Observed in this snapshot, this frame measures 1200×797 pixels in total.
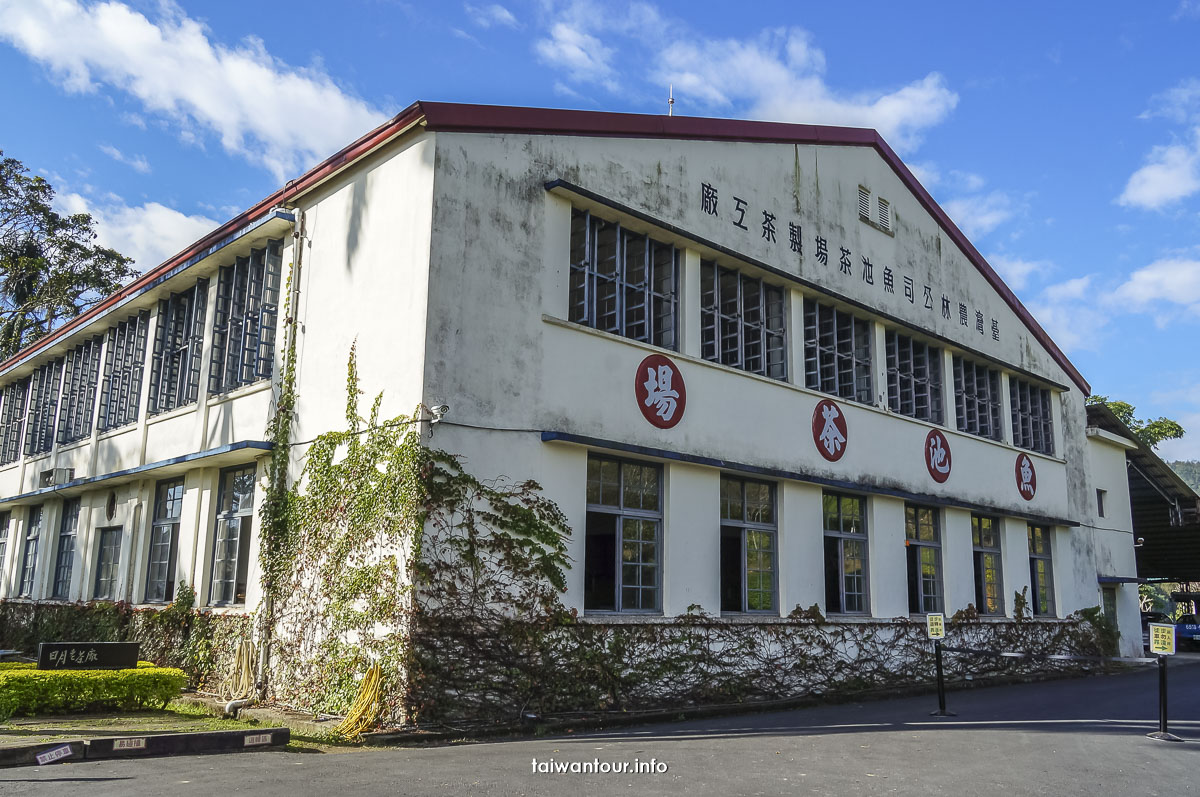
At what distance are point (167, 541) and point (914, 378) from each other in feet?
43.2

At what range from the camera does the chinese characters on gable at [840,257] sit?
14.4 m

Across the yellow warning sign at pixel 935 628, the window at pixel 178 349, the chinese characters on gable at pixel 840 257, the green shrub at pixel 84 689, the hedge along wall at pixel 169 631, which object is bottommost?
the green shrub at pixel 84 689

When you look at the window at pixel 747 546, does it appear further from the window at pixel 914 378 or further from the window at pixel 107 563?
the window at pixel 107 563

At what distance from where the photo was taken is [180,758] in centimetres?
811

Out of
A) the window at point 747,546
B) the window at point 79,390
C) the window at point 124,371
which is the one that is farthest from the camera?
the window at point 79,390

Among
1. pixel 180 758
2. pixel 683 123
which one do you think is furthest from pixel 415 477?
pixel 683 123

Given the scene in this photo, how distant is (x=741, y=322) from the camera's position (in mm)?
14609

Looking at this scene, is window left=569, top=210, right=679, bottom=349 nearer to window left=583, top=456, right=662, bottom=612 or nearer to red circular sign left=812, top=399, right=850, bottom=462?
window left=583, top=456, right=662, bottom=612

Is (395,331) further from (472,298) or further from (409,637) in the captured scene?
(409,637)

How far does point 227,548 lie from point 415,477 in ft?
14.7

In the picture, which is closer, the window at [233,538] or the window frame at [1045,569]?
the window at [233,538]

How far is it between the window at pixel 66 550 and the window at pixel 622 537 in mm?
11140

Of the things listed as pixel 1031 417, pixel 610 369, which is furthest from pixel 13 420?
pixel 1031 417

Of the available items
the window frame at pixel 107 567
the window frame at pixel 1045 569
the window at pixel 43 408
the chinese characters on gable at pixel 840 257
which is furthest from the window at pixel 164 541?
→ the window frame at pixel 1045 569
